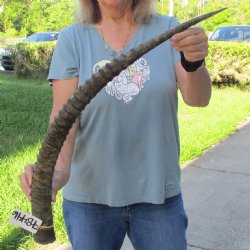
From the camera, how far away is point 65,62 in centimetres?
212

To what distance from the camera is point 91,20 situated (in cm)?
221

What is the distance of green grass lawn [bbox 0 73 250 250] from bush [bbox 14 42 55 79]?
2311mm

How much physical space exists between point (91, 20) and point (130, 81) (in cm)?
36

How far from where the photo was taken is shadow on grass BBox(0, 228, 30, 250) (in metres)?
3.72

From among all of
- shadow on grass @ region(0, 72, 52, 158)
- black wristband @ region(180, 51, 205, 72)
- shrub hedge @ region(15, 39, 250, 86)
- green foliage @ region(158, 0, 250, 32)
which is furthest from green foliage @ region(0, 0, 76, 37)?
black wristband @ region(180, 51, 205, 72)

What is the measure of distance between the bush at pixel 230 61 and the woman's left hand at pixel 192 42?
10065mm

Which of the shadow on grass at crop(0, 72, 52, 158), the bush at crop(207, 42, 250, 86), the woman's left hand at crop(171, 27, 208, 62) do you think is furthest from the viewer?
the bush at crop(207, 42, 250, 86)

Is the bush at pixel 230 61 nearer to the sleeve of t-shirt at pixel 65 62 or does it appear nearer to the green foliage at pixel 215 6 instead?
the sleeve of t-shirt at pixel 65 62

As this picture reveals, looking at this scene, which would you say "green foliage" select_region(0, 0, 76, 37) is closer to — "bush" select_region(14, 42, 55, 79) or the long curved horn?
"bush" select_region(14, 42, 55, 79)

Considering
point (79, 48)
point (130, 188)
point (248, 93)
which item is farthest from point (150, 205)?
point (248, 93)

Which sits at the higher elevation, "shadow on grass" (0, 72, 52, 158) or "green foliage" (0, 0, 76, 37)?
"green foliage" (0, 0, 76, 37)

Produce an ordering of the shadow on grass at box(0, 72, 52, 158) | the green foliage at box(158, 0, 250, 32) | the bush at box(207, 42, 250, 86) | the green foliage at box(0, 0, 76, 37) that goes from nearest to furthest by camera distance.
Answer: the shadow on grass at box(0, 72, 52, 158), the bush at box(207, 42, 250, 86), the green foliage at box(158, 0, 250, 32), the green foliage at box(0, 0, 76, 37)

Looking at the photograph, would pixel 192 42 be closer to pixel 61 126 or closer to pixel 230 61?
pixel 61 126

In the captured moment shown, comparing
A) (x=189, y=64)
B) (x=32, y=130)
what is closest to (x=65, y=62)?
(x=189, y=64)
